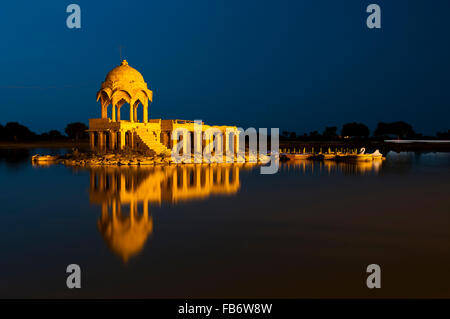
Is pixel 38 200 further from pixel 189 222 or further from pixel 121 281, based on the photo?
pixel 121 281

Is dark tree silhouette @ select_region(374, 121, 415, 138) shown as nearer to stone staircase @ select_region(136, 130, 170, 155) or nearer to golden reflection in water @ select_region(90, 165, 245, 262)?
stone staircase @ select_region(136, 130, 170, 155)

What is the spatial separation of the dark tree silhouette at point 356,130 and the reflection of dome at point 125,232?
11210 cm

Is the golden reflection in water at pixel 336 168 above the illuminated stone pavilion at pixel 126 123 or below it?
below

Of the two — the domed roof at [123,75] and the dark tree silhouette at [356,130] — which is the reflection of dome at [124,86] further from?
the dark tree silhouette at [356,130]

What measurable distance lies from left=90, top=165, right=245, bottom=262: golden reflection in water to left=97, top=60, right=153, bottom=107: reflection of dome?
934cm

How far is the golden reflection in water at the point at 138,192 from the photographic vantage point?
38.2 feet

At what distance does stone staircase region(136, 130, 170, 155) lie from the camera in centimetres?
3539

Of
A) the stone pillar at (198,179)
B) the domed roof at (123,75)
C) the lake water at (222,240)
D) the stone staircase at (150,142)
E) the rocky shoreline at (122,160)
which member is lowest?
the lake water at (222,240)

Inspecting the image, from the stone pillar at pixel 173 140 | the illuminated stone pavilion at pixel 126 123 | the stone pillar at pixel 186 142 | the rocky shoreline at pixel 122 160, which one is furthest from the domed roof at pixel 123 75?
the rocky shoreline at pixel 122 160

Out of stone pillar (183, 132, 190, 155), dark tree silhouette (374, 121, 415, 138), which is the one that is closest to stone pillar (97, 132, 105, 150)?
stone pillar (183, 132, 190, 155)

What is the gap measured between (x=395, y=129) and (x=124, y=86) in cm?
10213

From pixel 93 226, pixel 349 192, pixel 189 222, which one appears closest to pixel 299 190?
pixel 349 192

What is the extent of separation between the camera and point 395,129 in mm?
121000
